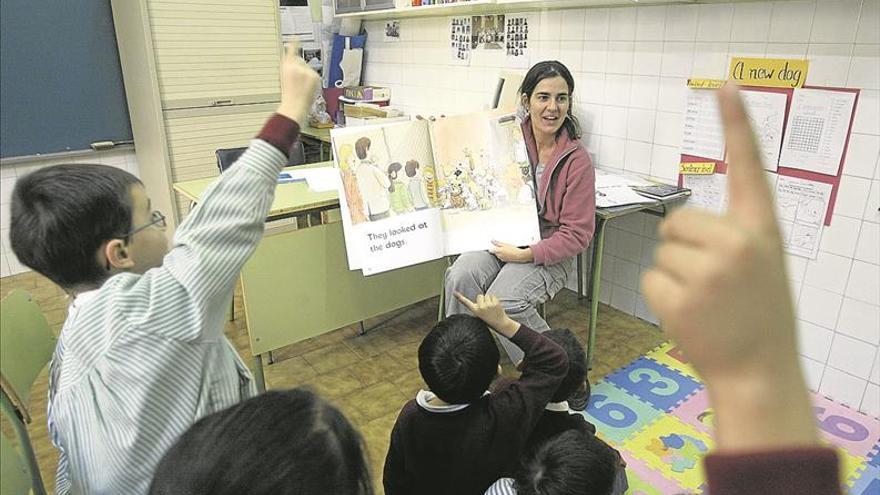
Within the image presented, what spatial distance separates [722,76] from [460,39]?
1626mm

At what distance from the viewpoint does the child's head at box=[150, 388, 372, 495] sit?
0.61 meters

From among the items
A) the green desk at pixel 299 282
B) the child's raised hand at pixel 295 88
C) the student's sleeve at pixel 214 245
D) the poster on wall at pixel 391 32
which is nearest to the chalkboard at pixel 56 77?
the student's sleeve at pixel 214 245

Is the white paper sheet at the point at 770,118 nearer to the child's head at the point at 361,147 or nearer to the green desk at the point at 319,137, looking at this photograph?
the child's head at the point at 361,147

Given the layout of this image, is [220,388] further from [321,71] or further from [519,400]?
[321,71]

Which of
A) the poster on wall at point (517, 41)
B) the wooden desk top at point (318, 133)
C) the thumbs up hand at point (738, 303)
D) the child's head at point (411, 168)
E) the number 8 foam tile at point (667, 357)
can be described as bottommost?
the number 8 foam tile at point (667, 357)

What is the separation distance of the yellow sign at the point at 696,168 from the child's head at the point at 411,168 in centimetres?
122

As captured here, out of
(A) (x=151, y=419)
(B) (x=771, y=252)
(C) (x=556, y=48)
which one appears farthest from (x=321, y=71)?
(B) (x=771, y=252)

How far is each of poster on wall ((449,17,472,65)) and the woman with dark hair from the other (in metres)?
1.20

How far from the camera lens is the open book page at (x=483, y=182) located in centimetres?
218

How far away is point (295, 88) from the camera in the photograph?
1064 millimetres

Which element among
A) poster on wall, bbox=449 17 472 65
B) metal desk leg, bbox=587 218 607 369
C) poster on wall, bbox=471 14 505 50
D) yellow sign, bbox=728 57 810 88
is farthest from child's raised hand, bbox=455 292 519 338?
poster on wall, bbox=449 17 472 65

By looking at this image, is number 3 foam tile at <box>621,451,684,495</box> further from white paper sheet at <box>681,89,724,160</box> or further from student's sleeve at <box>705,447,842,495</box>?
student's sleeve at <box>705,447,842,495</box>

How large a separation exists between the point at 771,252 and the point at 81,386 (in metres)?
1.01

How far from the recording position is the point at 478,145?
2189 millimetres
